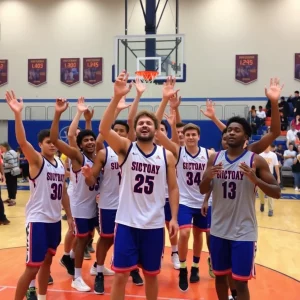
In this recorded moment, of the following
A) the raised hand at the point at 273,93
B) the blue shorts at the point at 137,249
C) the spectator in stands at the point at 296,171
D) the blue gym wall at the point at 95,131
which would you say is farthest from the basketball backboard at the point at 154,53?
the blue shorts at the point at 137,249

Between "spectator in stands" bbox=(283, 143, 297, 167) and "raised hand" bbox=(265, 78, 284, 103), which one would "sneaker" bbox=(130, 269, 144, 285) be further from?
"spectator in stands" bbox=(283, 143, 297, 167)

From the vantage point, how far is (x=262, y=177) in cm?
358

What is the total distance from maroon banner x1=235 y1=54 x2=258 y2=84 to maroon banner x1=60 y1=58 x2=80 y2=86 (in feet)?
30.3

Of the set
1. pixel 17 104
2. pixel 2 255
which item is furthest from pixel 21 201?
pixel 17 104

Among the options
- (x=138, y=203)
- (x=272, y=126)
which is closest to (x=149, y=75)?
(x=272, y=126)

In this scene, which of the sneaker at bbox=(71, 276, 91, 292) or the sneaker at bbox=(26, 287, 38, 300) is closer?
the sneaker at bbox=(26, 287, 38, 300)

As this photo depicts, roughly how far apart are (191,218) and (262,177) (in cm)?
178

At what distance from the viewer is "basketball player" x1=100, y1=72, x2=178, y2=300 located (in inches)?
140

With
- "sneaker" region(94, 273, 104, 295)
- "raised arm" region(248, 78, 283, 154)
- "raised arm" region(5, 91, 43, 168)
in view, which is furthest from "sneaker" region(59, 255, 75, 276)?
"raised arm" region(248, 78, 283, 154)

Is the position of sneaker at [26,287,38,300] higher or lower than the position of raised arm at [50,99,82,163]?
lower

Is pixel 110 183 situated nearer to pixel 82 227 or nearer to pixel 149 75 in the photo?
pixel 82 227

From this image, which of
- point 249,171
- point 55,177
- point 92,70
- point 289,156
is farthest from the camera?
point 92,70

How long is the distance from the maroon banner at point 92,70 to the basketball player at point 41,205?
19108 millimetres

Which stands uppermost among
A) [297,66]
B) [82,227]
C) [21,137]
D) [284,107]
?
[297,66]
